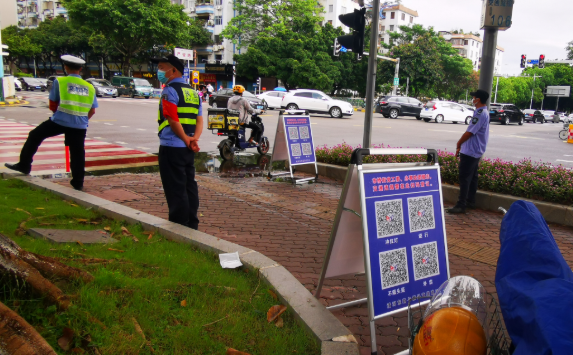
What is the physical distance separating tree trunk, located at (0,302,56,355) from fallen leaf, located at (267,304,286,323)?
1.39 metres

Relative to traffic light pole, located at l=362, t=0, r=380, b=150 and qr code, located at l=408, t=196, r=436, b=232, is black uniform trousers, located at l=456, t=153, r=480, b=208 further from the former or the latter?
qr code, located at l=408, t=196, r=436, b=232

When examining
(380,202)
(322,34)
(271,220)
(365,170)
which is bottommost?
(271,220)

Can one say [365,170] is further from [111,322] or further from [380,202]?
[111,322]

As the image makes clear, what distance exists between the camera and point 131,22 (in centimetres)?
4522

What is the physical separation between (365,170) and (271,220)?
3232 millimetres

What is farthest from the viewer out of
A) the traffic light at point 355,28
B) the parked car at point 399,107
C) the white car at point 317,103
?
the parked car at point 399,107

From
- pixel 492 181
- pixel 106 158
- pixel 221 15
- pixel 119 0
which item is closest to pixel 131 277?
pixel 492 181

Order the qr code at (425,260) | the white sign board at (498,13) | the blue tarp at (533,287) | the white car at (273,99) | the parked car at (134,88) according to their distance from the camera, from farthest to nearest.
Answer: the parked car at (134,88) → the white car at (273,99) → the white sign board at (498,13) → the qr code at (425,260) → the blue tarp at (533,287)

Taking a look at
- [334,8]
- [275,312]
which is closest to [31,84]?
[334,8]

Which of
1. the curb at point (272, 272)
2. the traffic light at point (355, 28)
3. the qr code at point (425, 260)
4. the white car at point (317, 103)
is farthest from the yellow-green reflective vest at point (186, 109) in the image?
the white car at point (317, 103)

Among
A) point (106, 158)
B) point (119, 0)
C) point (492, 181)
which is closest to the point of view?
point (492, 181)

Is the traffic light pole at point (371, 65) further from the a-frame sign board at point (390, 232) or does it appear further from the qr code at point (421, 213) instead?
the qr code at point (421, 213)

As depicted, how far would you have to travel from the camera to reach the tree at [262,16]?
51.4m

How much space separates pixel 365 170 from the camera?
3098 millimetres
